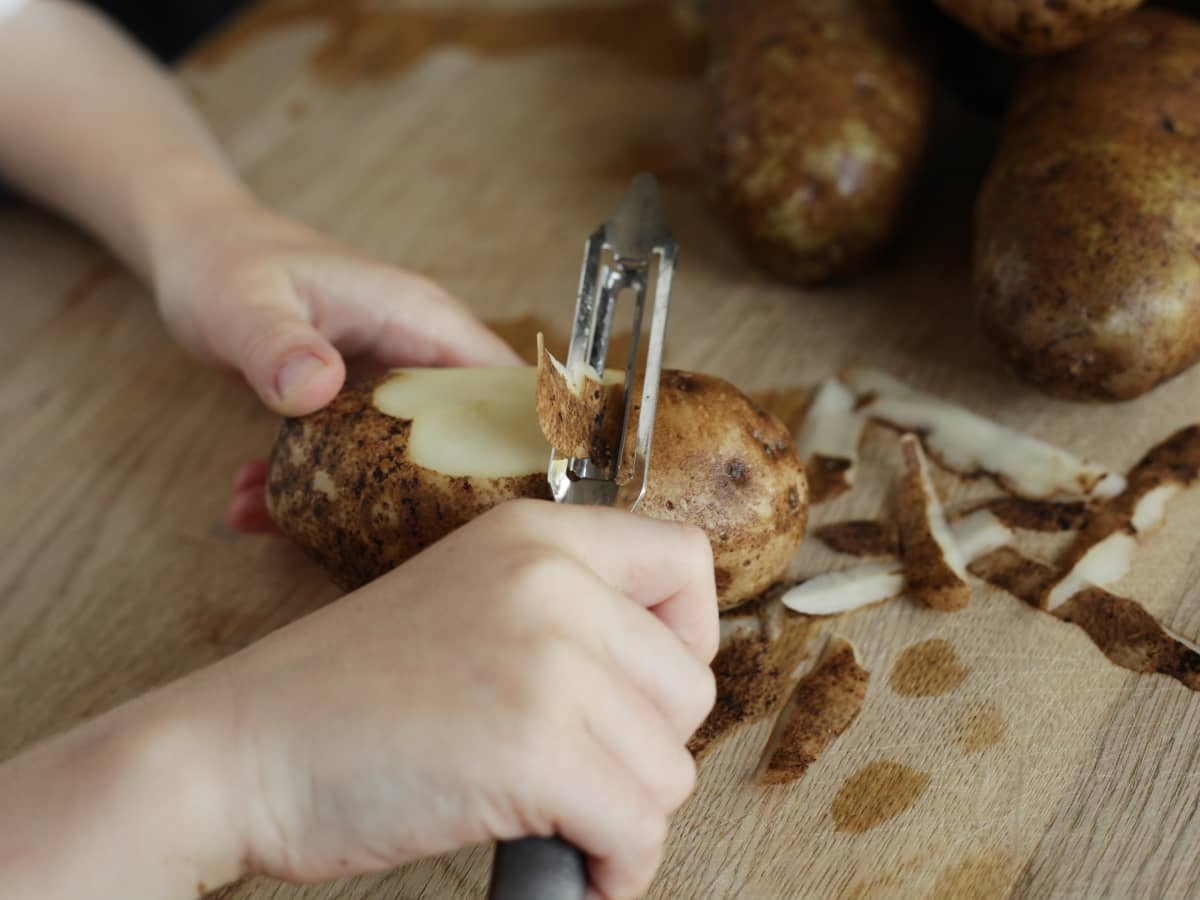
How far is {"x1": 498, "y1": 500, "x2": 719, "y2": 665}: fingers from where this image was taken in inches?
29.1

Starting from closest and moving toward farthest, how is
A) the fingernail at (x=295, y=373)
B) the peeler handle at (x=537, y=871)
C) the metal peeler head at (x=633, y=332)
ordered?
the peeler handle at (x=537, y=871) < the metal peeler head at (x=633, y=332) < the fingernail at (x=295, y=373)

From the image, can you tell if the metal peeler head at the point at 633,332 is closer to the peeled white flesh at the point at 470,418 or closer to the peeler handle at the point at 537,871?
the peeled white flesh at the point at 470,418

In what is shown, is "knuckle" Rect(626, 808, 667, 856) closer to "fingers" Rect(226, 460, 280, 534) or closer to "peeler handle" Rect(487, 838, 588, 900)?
"peeler handle" Rect(487, 838, 588, 900)

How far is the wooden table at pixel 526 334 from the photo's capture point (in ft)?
2.85

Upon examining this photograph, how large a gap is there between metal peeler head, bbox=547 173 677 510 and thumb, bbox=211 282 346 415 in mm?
227

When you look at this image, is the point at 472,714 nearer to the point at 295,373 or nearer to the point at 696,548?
the point at 696,548

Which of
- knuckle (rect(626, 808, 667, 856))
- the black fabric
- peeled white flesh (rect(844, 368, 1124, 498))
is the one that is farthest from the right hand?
the black fabric

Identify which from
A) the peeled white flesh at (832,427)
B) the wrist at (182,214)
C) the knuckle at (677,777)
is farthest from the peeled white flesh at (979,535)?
the wrist at (182,214)

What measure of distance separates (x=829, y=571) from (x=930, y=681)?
0.15 metres

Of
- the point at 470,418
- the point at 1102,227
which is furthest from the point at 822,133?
the point at 470,418

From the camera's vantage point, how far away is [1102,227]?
1093 mm

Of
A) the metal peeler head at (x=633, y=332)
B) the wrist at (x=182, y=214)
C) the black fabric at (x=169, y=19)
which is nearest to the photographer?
the metal peeler head at (x=633, y=332)

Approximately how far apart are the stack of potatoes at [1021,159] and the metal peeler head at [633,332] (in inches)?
13.7

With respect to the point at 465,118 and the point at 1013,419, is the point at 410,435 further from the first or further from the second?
the point at 465,118
